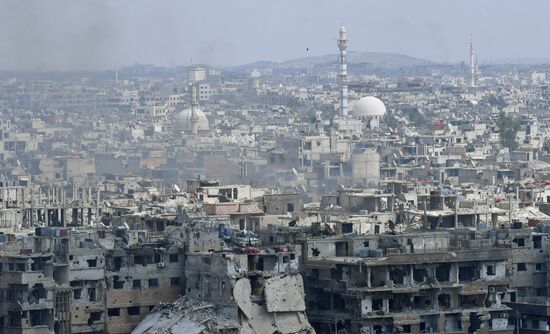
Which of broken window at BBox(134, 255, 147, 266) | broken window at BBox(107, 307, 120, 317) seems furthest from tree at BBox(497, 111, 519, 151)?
broken window at BBox(107, 307, 120, 317)

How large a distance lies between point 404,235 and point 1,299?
637 cm

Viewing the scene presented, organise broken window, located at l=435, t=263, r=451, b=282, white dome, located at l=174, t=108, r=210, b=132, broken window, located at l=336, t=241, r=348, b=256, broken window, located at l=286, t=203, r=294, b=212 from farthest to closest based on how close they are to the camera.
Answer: white dome, located at l=174, t=108, r=210, b=132, broken window, located at l=286, t=203, r=294, b=212, broken window, located at l=336, t=241, r=348, b=256, broken window, located at l=435, t=263, r=451, b=282

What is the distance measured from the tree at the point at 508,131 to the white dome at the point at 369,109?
1641cm

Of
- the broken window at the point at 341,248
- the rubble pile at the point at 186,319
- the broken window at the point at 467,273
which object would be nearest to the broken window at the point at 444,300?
the broken window at the point at 467,273

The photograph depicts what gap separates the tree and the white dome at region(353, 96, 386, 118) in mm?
A: 16405

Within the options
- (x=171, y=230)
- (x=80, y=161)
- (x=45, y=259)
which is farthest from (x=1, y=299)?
(x=80, y=161)

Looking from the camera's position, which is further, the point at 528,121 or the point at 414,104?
the point at 414,104

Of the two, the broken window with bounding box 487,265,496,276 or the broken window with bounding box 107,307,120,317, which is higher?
the broken window with bounding box 487,265,496,276

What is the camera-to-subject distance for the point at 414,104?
12581 cm

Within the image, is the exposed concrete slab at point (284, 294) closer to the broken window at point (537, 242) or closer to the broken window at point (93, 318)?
the broken window at point (93, 318)

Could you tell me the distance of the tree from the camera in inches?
3244

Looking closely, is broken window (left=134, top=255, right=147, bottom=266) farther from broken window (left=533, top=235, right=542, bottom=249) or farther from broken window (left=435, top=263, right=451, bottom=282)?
broken window (left=533, top=235, right=542, bottom=249)

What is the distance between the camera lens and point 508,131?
85.8m

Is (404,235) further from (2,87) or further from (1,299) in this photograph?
(2,87)
